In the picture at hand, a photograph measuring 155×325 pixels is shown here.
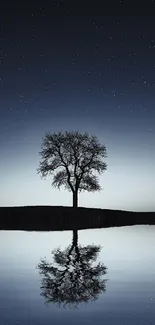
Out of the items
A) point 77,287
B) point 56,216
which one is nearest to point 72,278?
point 77,287

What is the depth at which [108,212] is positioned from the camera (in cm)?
6444

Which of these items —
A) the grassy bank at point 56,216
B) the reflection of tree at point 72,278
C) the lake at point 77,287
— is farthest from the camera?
the grassy bank at point 56,216

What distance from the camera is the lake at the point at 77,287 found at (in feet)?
31.0

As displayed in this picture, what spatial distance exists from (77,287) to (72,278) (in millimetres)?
1550

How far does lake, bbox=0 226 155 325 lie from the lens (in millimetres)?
9445

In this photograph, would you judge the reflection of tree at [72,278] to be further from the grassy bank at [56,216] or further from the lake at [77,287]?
the grassy bank at [56,216]

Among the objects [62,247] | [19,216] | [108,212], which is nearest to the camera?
[62,247]

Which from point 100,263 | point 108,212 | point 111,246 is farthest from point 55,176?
point 100,263

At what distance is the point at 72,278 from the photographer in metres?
14.0

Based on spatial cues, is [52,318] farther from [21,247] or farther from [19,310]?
[21,247]

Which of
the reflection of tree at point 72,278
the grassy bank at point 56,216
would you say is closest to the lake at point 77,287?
the reflection of tree at point 72,278

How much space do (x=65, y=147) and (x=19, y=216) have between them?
31.5ft

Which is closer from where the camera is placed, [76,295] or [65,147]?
[76,295]

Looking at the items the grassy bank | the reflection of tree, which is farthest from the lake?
the grassy bank
